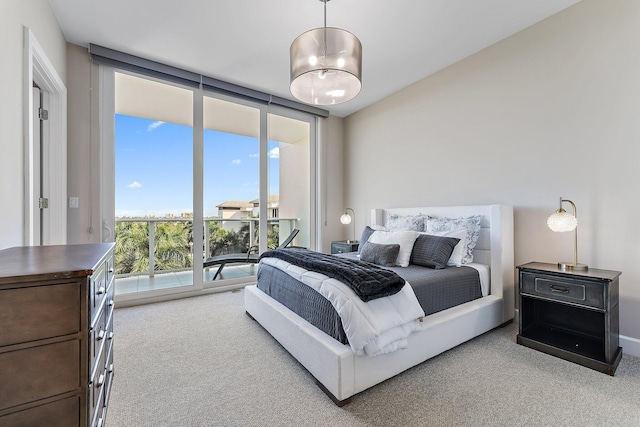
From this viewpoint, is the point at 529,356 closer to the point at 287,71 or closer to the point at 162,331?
the point at 162,331

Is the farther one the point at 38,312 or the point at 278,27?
the point at 278,27

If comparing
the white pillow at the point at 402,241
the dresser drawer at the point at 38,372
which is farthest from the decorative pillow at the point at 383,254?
the dresser drawer at the point at 38,372

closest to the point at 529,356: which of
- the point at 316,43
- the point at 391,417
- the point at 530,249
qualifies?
the point at 530,249

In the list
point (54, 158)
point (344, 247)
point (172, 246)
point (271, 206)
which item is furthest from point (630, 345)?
point (54, 158)

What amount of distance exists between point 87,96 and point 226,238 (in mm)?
2337

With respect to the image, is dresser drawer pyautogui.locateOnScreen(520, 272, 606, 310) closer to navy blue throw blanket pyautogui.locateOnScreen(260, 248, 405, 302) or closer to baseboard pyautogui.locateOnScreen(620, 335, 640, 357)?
baseboard pyautogui.locateOnScreen(620, 335, 640, 357)

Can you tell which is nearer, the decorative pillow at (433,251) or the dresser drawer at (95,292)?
the dresser drawer at (95,292)

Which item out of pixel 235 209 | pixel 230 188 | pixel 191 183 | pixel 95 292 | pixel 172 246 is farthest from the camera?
pixel 235 209

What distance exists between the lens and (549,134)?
8.58ft

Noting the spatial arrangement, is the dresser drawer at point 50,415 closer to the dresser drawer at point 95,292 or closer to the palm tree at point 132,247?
the dresser drawer at point 95,292

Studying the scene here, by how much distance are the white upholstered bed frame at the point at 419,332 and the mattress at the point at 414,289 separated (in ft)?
0.17

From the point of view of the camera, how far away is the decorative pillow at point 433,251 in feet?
8.45

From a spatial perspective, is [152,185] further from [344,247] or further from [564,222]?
[564,222]

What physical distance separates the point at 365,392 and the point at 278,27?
3.12m
